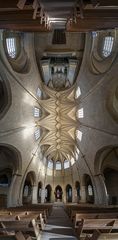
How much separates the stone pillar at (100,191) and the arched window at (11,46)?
14961 millimetres

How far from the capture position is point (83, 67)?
2191 centimetres

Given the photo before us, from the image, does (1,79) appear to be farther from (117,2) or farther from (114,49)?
(117,2)

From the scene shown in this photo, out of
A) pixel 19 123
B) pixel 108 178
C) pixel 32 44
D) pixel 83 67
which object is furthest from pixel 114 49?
pixel 108 178

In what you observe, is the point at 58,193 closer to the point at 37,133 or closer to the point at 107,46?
the point at 37,133

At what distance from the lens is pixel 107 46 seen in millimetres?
18078

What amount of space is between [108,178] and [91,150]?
24.4ft

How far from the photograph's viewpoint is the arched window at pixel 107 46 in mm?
17278

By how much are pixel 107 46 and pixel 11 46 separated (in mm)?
7614

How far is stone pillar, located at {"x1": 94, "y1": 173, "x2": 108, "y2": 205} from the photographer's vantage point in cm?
2345

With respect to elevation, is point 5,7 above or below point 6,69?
below

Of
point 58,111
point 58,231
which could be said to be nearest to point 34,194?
point 58,111

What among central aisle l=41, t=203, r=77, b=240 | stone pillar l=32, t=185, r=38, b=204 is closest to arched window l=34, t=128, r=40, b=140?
stone pillar l=32, t=185, r=38, b=204

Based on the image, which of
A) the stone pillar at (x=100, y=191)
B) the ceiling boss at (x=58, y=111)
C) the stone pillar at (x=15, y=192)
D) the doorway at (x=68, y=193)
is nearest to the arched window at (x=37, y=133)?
the ceiling boss at (x=58, y=111)

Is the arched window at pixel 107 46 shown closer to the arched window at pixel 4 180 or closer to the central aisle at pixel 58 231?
the central aisle at pixel 58 231
